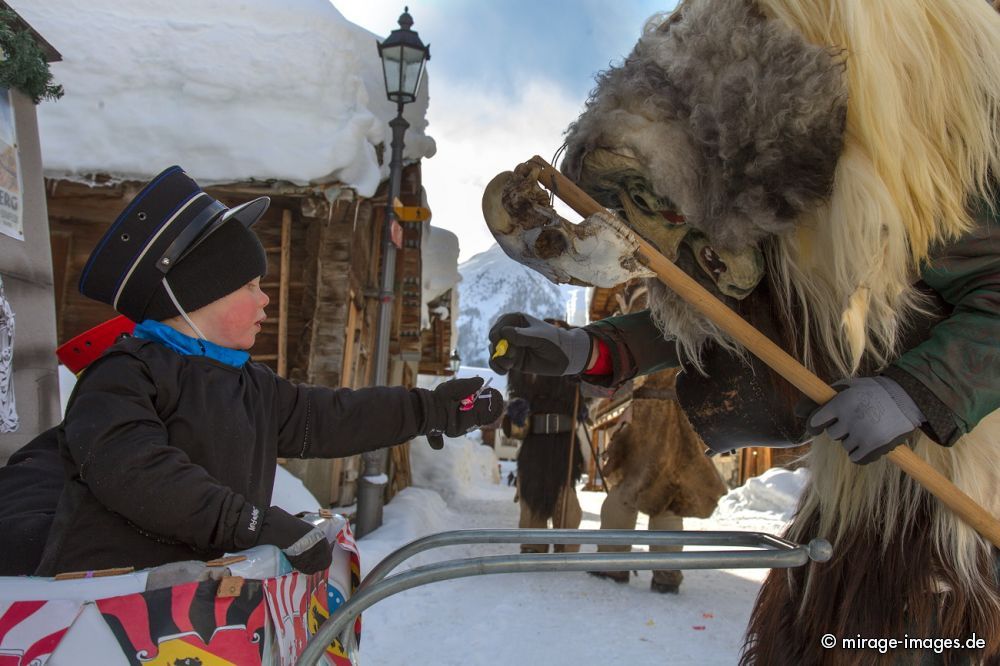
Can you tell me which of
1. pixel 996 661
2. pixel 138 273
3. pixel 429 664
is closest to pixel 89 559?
pixel 138 273

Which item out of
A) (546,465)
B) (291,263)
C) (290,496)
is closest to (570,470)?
(546,465)

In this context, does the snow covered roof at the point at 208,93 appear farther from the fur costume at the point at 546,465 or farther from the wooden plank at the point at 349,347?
the fur costume at the point at 546,465

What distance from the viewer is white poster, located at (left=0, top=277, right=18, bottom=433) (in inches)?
87.4

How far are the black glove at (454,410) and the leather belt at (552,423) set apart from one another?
13.3 ft

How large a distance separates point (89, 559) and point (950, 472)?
165cm

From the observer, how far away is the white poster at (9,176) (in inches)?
92.3

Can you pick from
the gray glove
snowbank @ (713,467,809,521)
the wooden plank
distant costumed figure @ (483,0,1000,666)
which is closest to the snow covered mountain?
snowbank @ (713,467,809,521)

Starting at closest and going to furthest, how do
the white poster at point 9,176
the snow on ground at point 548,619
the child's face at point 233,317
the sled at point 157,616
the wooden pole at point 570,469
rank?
the sled at point 157,616, the child's face at point 233,317, the white poster at point 9,176, the snow on ground at point 548,619, the wooden pole at point 570,469

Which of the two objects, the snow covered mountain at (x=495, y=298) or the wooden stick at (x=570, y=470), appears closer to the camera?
the wooden stick at (x=570, y=470)

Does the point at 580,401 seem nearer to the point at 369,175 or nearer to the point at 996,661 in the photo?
the point at 369,175

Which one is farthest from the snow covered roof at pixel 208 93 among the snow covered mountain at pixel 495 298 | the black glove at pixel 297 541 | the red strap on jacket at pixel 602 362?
the snow covered mountain at pixel 495 298

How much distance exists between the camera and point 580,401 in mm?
6176

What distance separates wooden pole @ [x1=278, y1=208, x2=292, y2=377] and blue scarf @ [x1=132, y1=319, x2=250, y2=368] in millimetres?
5068

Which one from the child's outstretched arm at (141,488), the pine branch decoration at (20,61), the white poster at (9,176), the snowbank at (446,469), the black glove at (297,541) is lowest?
the snowbank at (446,469)
